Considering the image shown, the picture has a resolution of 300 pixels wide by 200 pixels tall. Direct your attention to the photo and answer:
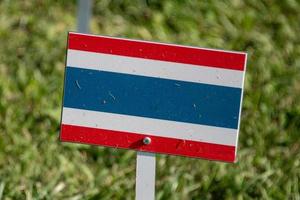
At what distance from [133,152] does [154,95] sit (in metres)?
1.09

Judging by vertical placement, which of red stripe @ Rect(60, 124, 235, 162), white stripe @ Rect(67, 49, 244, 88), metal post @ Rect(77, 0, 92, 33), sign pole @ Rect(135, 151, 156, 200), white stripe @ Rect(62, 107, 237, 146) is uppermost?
metal post @ Rect(77, 0, 92, 33)

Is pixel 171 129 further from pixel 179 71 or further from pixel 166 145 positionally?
pixel 179 71

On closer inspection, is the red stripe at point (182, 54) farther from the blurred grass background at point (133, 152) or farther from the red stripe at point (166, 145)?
the blurred grass background at point (133, 152)

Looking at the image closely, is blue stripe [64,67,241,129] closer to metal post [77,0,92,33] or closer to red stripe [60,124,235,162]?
red stripe [60,124,235,162]

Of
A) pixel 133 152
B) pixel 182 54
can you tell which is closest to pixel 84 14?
pixel 133 152

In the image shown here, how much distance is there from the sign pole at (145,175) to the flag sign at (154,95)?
3 centimetres

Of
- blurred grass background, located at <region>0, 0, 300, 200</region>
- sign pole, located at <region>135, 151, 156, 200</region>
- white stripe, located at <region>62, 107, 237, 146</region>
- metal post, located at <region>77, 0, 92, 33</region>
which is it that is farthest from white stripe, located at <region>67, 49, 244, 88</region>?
blurred grass background, located at <region>0, 0, 300, 200</region>

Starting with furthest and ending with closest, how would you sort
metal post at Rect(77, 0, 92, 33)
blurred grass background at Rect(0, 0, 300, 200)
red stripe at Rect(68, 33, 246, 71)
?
blurred grass background at Rect(0, 0, 300, 200)
metal post at Rect(77, 0, 92, 33)
red stripe at Rect(68, 33, 246, 71)

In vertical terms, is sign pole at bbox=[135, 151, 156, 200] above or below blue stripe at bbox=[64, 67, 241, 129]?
below

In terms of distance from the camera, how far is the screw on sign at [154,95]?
6.09 ft

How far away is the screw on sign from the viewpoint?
73.0 inches

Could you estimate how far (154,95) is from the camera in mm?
1859

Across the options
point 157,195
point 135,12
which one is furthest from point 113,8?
point 157,195

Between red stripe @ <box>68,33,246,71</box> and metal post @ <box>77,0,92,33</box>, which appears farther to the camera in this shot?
metal post @ <box>77,0,92,33</box>
